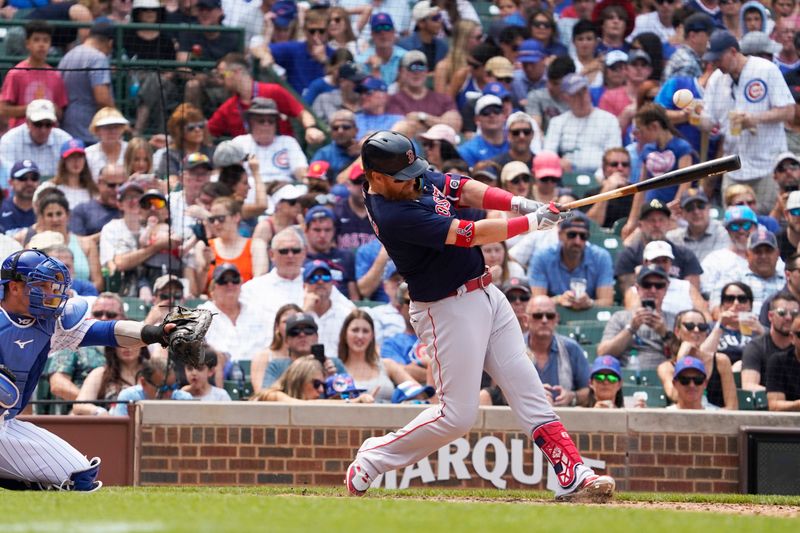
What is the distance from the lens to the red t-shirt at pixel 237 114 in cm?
1148

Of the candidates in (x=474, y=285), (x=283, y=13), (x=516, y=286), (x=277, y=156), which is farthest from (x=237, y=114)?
(x=474, y=285)

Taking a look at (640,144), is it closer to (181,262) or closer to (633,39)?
(633,39)

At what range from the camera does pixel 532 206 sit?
242 inches

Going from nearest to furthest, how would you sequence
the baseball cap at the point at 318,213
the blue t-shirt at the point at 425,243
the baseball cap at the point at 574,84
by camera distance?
the blue t-shirt at the point at 425,243 < the baseball cap at the point at 318,213 < the baseball cap at the point at 574,84

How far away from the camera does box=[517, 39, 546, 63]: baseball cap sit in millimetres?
12344

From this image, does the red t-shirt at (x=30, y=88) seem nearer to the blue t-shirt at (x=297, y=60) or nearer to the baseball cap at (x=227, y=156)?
the baseball cap at (x=227, y=156)

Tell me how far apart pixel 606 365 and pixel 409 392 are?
4.25 ft

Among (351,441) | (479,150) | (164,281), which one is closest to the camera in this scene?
(351,441)

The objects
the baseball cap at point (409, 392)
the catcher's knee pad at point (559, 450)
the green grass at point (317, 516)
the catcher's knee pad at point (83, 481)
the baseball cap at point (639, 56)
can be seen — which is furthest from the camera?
the baseball cap at point (639, 56)

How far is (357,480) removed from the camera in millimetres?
6203

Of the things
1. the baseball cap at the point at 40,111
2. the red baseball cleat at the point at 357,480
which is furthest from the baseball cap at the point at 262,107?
the red baseball cleat at the point at 357,480

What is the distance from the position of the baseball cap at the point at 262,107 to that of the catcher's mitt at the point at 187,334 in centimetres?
528

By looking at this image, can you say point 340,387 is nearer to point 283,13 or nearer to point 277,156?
point 277,156

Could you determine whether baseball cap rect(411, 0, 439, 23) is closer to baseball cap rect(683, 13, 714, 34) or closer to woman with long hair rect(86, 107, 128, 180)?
baseball cap rect(683, 13, 714, 34)
